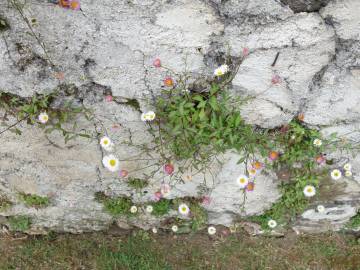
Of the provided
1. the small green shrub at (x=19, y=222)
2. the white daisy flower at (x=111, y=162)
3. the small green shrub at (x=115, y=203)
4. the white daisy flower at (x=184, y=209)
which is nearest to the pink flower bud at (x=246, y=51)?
the white daisy flower at (x=111, y=162)

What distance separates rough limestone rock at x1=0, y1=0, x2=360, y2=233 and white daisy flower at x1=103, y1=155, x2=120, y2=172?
0.14 ft

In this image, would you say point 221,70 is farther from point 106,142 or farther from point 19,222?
point 19,222

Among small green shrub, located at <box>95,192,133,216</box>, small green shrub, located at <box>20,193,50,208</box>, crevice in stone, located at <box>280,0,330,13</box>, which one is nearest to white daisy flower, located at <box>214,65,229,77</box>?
crevice in stone, located at <box>280,0,330,13</box>

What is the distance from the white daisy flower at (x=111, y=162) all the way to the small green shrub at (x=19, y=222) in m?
0.87

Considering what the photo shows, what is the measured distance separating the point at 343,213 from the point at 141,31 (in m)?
1.80

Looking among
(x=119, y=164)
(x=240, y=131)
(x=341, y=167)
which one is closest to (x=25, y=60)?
(x=119, y=164)

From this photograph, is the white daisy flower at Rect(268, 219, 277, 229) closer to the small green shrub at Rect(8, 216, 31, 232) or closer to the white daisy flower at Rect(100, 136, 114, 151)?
the white daisy flower at Rect(100, 136, 114, 151)

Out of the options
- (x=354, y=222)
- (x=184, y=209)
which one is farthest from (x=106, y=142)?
(x=354, y=222)

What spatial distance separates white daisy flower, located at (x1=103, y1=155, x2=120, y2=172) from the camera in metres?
1.99

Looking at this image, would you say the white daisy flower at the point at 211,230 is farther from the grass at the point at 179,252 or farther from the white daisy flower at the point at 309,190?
the white daisy flower at the point at 309,190

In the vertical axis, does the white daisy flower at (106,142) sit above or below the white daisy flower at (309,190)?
above

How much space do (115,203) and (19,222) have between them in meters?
0.67

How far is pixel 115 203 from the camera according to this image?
237 cm

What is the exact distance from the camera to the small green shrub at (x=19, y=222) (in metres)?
2.51
